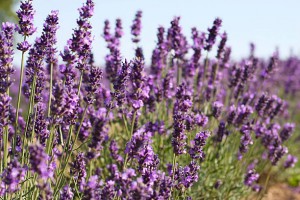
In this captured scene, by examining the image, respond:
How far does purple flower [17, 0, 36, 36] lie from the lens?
288 cm

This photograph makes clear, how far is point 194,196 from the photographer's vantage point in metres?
4.22

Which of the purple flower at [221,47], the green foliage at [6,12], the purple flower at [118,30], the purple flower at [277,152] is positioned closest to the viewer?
the purple flower at [277,152]

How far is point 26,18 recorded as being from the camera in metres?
2.92

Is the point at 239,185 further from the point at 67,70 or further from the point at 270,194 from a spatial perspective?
the point at 67,70

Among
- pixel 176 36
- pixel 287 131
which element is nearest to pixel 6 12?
pixel 176 36

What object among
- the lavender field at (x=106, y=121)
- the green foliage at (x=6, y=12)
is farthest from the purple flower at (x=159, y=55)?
the green foliage at (x=6, y=12)

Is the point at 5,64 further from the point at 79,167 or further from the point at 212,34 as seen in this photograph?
the point at 212,34

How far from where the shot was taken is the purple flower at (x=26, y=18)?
9.46ft

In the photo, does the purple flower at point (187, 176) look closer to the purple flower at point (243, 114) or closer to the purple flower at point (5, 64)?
the purple flower at point (5, 64)

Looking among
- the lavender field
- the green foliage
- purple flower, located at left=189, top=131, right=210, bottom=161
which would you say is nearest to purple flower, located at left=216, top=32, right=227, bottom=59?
the lavender field

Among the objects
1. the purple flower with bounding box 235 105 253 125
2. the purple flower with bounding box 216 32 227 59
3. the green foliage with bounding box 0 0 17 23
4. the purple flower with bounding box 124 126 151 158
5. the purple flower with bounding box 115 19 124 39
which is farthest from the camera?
the green foliage with bounding box 0 0 17 23

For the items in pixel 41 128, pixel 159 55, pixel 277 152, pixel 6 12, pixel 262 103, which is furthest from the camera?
pixel 6 12

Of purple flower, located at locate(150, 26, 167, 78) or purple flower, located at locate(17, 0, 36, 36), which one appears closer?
purple flower, located at locate(17, 0, 36, 36)

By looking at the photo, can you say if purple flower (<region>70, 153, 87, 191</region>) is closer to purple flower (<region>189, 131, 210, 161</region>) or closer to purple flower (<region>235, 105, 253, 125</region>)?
purple flower (<region>189, 131, 210, 161</region>)
